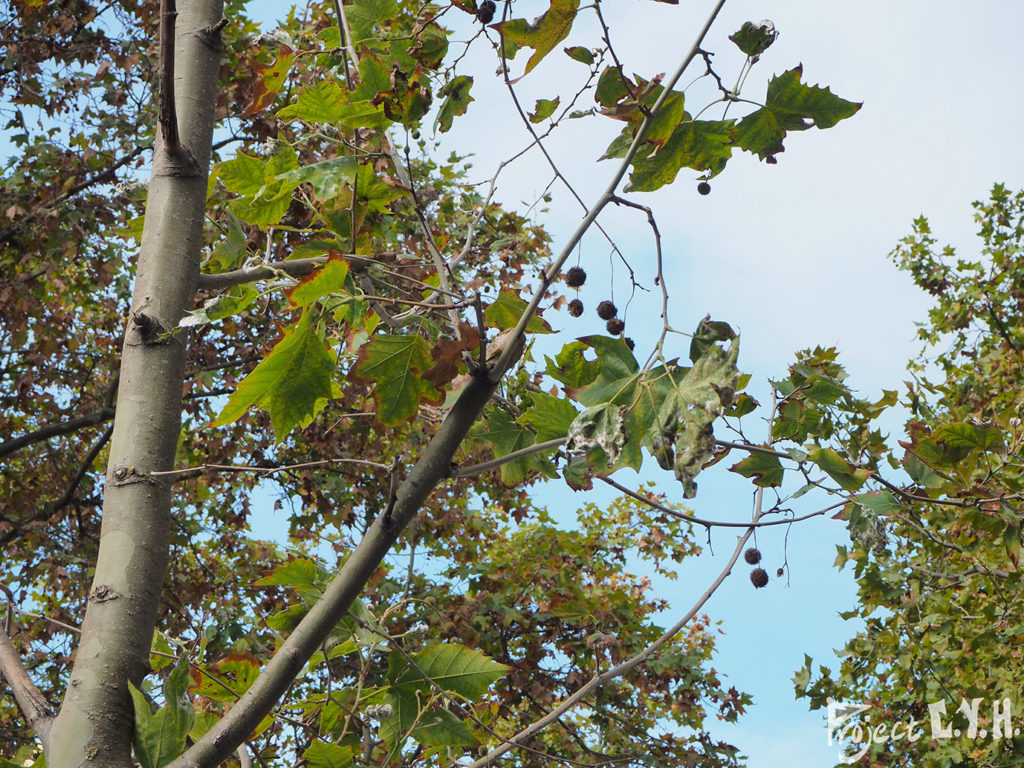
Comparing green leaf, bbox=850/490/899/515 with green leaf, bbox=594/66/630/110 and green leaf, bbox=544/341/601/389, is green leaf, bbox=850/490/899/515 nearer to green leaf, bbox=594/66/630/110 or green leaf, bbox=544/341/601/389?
green leaf, bbox=544/341/601/389

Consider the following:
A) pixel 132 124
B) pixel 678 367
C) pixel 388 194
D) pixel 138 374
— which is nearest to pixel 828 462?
pixel 678 367

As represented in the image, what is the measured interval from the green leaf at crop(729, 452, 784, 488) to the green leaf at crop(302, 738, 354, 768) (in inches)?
36.5

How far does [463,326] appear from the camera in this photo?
4.87 feet

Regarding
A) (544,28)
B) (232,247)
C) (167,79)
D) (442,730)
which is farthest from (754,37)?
(442,730)

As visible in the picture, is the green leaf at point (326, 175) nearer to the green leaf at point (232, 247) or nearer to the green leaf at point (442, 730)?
the green leaf at point (232, 247)

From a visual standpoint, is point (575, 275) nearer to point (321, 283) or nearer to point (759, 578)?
point (321, 283)

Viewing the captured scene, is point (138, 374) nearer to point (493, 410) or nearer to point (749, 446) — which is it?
point (493, 410)

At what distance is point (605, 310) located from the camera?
5.78 feet

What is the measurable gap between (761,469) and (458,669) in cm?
73

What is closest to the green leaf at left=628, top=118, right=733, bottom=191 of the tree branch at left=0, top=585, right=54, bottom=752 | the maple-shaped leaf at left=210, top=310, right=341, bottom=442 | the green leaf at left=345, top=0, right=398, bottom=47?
the maple-shaped leaf at left=210, top=310, right=341, bottom=442

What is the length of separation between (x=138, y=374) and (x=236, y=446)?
5.88 metres

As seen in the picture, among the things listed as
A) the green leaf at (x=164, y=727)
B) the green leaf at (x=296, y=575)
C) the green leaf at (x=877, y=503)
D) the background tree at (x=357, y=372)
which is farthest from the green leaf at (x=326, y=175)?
the green leaf at (x=877, y=503)

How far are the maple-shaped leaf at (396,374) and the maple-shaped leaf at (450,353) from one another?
0.04 m

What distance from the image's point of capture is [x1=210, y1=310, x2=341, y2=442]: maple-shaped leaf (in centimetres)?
145
